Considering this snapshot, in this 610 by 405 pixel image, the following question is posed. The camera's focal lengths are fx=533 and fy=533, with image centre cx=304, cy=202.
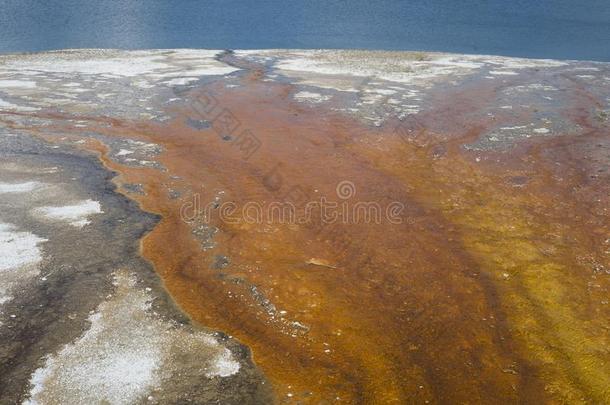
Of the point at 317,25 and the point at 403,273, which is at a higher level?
the point at 317,25

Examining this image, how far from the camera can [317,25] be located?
50438 millimetres

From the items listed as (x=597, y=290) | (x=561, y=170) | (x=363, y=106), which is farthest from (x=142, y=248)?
(x=363, y=106)

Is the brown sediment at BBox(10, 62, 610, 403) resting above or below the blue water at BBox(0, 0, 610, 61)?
below

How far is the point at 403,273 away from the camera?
781 centimetres

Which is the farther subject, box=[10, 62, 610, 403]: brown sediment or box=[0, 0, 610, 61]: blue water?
box=[0, 0, 610, 61]: blue water

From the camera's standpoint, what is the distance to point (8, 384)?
5371 mm

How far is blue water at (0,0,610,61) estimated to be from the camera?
41062mm

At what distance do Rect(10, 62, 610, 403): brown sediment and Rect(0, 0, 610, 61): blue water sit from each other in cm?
3013

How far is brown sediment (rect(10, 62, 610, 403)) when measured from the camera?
19.0 ft

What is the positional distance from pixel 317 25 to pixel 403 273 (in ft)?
152

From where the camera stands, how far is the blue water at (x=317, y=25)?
135ft

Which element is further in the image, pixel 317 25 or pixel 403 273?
pixel 317 25

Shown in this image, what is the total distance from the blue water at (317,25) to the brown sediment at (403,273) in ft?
98.9

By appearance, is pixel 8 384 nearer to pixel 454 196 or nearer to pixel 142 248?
pixel 142 248
